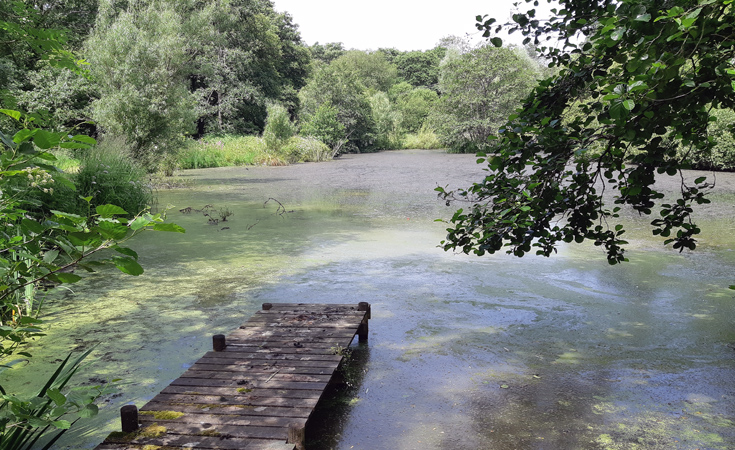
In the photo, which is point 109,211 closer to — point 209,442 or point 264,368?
point 209,442

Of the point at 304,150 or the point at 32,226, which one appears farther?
the point at 304,150

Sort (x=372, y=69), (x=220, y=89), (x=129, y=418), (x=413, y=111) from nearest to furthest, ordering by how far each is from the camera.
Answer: (x=129, y=418), (x=220, y=89), (x=413, y=111), (x=372, y=69)

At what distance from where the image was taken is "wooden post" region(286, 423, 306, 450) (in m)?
2.24

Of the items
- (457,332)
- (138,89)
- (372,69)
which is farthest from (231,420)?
(372,69)

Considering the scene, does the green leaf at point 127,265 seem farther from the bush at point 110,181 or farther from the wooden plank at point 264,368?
the bush at point 110,181

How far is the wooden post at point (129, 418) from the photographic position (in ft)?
7.60

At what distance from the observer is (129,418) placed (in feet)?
7.66

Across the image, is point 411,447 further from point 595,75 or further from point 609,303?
point 609,303

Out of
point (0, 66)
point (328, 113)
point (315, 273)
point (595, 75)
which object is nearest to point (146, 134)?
point (0, 66)

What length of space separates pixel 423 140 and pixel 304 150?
613 inches

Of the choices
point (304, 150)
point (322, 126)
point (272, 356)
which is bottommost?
point (272, 356)

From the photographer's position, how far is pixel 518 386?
3277 millimetres

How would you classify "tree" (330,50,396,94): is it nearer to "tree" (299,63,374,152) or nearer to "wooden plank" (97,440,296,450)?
"tree" (299,63,374,152)

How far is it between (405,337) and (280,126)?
18553 mm
